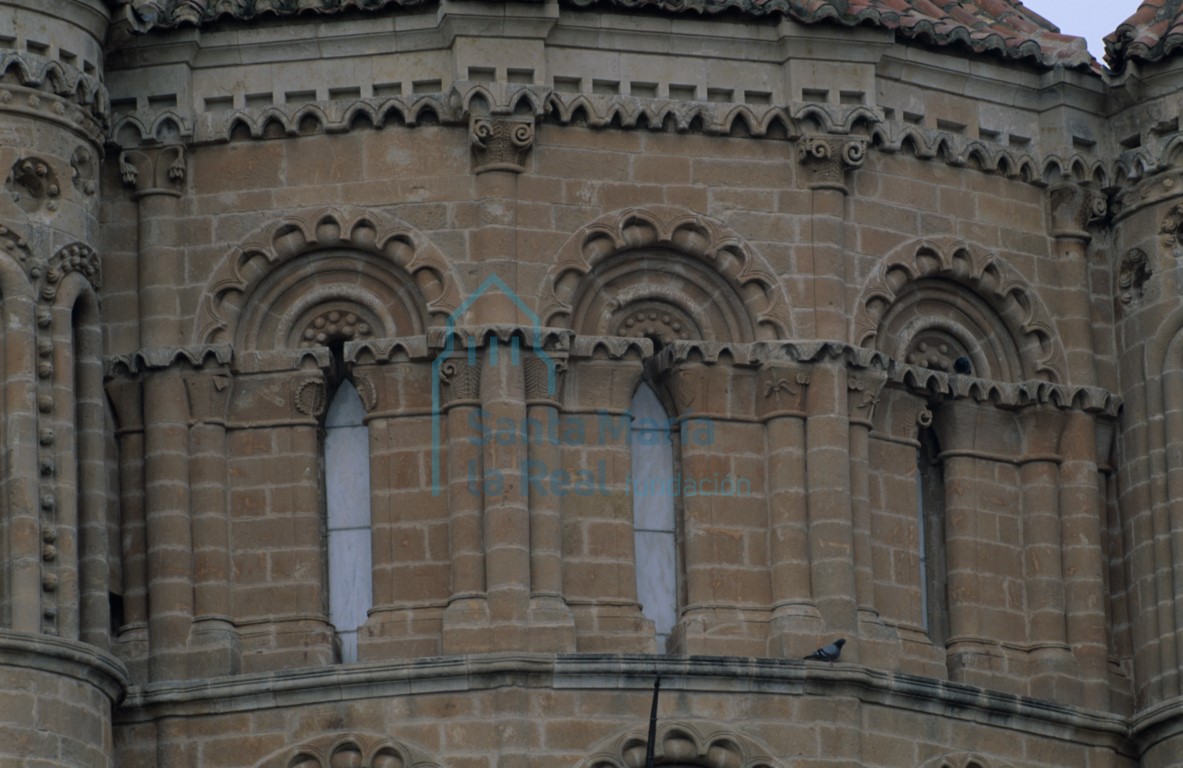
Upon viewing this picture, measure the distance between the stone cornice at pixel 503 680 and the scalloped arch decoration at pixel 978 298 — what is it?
12.1 feet

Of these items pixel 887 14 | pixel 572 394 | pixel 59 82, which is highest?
pixel 887 14

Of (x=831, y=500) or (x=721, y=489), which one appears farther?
(x=721, y=489)

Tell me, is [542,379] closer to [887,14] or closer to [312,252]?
[312,252]

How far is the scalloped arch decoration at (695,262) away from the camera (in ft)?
164

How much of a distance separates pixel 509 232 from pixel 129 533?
443 centimetres

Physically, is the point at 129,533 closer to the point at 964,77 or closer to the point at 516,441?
the point at 516,441

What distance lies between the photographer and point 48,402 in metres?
47.8

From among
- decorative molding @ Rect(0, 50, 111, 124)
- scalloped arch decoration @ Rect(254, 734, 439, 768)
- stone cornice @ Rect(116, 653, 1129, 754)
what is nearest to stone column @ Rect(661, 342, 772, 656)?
stone cornice @ Rect(116, 653, 1129, 754)

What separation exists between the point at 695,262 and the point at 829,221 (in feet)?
4.29

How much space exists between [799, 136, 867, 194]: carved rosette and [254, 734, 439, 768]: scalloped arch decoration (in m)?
6.85

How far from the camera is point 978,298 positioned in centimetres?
5172

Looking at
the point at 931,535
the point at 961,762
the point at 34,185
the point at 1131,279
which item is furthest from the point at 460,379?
the point at 1131,279

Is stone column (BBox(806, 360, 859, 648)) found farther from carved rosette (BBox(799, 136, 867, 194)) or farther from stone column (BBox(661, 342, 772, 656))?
carved rosette (BBox(799, 136, 867, 194))

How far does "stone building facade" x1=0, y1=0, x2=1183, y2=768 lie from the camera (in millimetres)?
48500
